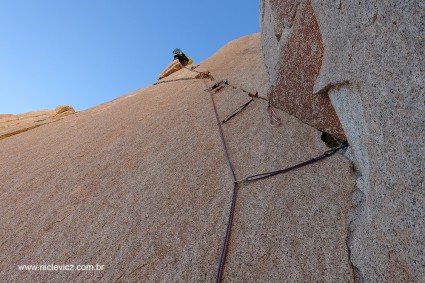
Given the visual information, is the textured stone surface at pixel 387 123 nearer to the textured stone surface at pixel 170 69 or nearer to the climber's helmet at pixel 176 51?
the textured stone surface at pixel 170 69

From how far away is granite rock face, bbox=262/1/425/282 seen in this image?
181 cm

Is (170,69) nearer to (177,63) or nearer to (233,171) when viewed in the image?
(177,63)

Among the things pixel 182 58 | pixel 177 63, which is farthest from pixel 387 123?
pixel 182 58

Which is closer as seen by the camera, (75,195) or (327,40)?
(327,40)

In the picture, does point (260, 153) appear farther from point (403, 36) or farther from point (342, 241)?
point (403, 36)

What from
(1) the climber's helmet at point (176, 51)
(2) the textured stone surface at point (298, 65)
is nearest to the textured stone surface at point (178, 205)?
(2) the textured stone surface at point (298, 65)

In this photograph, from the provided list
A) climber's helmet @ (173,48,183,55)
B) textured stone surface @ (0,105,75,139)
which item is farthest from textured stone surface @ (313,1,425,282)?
climber's helmet @ (173,48,183,55)

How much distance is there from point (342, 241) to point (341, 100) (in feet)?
4.24

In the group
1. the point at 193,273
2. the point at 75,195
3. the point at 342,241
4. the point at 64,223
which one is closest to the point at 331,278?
the point at 342,241

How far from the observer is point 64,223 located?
3.66m

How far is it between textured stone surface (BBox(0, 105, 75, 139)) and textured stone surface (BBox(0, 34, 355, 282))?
260 cm

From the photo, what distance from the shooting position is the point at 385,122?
2.12 metres

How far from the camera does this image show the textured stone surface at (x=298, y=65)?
3.65 m

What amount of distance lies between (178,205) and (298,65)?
2398mm
